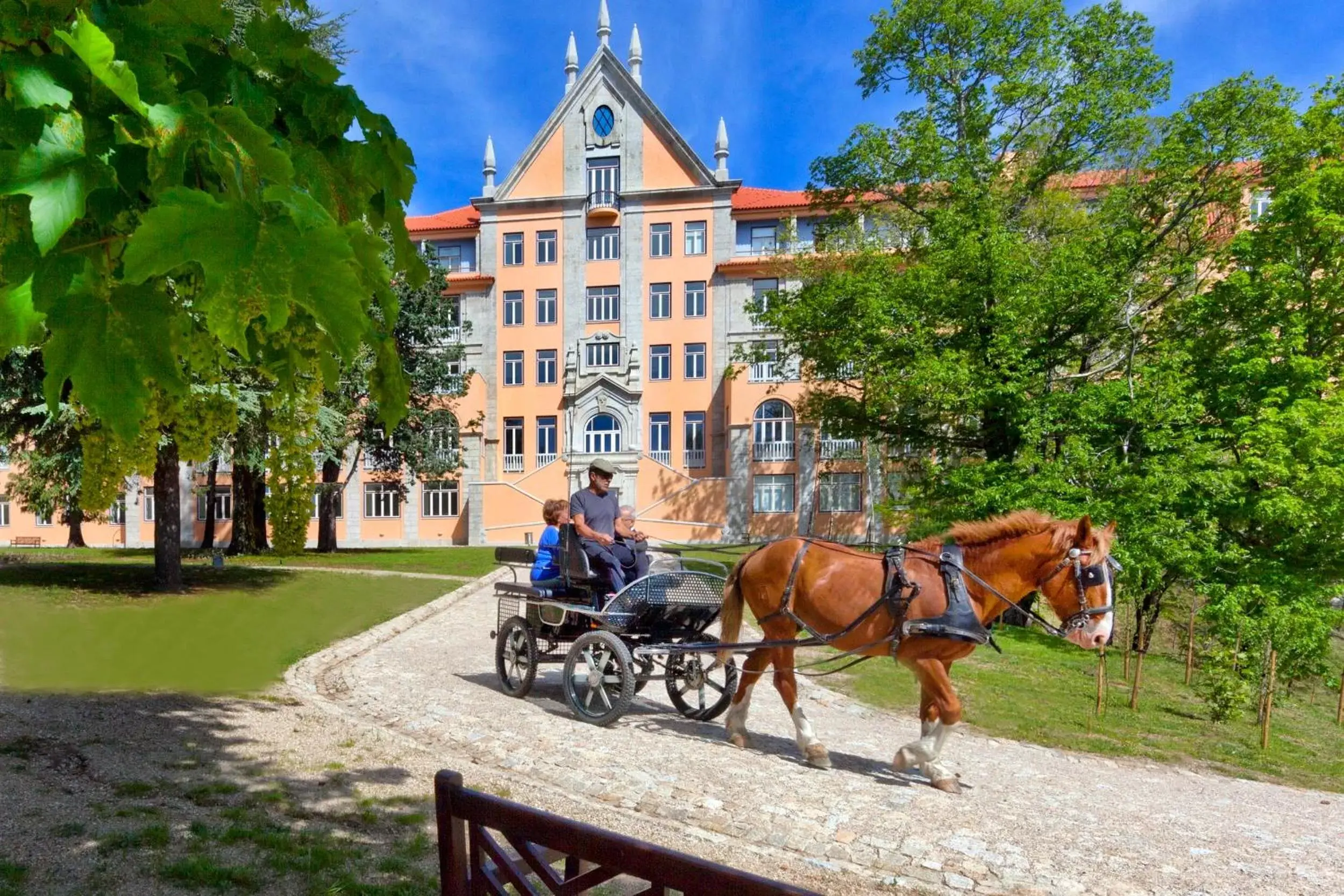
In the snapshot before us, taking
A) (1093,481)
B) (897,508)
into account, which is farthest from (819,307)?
(1093,481)

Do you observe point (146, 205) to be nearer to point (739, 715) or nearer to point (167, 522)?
point (739, 715)

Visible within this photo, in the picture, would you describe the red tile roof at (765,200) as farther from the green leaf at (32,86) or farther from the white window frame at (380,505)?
the green leaf at (32,86)

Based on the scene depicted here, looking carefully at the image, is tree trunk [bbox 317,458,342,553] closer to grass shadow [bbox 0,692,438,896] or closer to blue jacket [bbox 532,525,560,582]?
blue jacket [bbox 532,525,560,582]

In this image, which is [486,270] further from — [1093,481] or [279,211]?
[279,211]

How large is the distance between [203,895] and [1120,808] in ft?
19.0

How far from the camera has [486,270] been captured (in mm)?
41750

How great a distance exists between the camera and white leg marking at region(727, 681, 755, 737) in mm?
6828

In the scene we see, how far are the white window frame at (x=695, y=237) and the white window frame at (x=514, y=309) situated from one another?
9353 mm

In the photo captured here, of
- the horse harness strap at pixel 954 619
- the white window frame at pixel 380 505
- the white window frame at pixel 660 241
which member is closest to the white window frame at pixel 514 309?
→ the white window frame at pixel 660 241

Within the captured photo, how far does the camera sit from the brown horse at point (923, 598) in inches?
225

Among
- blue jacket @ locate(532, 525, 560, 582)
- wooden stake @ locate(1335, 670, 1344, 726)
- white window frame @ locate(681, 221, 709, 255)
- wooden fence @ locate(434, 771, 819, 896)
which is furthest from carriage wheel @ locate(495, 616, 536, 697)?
white window frame @ locate(681, 221, 709, 255)

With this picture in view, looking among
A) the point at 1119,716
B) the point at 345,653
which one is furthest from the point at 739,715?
the point at 345,653

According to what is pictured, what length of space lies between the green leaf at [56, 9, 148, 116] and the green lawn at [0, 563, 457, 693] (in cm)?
785

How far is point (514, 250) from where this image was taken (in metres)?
41.8
